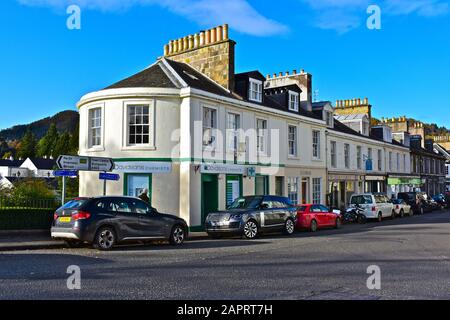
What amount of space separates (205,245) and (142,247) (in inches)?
81.6

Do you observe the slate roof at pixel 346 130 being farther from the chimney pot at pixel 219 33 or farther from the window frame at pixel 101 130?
the window frame at pixel 101 130

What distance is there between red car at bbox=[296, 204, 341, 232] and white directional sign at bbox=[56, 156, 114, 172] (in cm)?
888

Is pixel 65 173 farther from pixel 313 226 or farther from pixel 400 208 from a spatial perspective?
pixel 400 208

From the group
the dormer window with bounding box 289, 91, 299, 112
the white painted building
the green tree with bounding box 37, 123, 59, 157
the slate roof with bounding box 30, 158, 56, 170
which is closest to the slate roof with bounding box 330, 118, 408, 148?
the dormer window with bounding box 289, 91, 299, 112

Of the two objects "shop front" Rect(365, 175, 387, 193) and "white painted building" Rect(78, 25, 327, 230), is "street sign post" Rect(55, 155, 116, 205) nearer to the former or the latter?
"white painted building" Rect(78, 25, 327, 230)

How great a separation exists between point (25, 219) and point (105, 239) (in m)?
5.26

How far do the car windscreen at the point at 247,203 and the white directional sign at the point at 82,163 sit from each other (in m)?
5.14

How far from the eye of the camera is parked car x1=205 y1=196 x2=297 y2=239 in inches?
650

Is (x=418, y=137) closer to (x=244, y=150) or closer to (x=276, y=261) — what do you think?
(x=244, y=150)

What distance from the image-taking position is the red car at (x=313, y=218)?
2044 centimetres

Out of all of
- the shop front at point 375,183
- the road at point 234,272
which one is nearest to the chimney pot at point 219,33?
the road at point 234,272

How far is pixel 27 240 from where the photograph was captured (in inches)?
582
